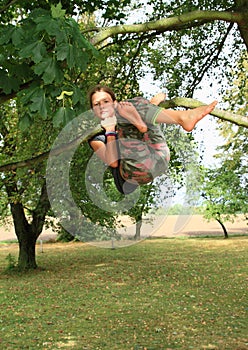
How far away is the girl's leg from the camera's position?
6.20 ft

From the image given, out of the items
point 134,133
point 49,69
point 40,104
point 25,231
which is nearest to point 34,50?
point 49,69

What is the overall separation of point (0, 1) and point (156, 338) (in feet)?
19.0

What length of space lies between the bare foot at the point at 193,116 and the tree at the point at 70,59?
2.64ft

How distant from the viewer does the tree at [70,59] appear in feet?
9.09

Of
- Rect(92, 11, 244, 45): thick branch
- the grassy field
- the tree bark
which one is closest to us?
Rect(92, 11, 244, 45): thick branch

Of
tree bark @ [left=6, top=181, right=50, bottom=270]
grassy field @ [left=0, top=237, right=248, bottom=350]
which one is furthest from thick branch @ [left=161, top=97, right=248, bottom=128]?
tree bark @ [left=6, top=181, right=50, bottom=270]

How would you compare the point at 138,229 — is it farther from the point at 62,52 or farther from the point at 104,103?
the point at 62,52

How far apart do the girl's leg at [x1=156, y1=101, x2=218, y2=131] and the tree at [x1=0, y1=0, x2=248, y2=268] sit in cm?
76

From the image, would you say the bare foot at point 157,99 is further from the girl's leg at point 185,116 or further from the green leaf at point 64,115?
the green leaf at point 64,115

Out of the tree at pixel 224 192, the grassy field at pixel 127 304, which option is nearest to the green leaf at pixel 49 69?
the grassy field at pixel 127 304

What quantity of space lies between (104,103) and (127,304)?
9300mm

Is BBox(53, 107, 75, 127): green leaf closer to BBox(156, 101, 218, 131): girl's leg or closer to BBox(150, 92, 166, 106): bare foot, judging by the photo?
BBox(150, 92, 166, 106): bare foot

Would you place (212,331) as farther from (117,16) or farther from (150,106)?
(150,106)

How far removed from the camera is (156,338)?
7816 mm
